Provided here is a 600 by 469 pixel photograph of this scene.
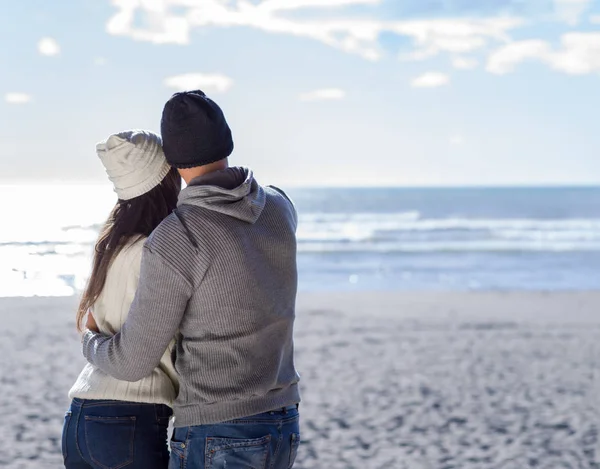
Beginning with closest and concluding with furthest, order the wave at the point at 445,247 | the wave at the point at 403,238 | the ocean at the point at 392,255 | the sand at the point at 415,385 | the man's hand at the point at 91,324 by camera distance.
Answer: the man's hand at the point at 91,324
the sand at the point at 415,385
the ocean at the point at 392,255
the wave at the point at 445,247
the wave at the point at 403,238

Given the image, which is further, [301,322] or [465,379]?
[301,322]

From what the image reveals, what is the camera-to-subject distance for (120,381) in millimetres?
1972

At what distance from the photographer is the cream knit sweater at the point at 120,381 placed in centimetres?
197

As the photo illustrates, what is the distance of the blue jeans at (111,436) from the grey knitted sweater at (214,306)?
0.43ft

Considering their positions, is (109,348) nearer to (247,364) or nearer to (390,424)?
(247,364)

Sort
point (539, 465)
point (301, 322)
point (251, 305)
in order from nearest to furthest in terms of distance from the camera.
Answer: point (251, 305)
point (539, 465)
point (301, 322)

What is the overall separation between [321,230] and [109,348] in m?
26.6

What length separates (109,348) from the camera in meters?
1.89

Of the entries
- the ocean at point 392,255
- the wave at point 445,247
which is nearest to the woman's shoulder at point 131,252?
the ocean at point 392,255

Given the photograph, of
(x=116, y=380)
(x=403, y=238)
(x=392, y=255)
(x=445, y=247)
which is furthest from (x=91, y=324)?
(x=403, y=238)

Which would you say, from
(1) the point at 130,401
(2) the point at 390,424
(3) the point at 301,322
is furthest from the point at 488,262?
(1) the point at 130,401

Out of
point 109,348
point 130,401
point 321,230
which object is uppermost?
point 109,348

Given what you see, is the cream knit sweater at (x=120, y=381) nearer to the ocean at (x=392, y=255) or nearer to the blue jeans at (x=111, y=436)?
the blue jeans at (x=111, y=436)

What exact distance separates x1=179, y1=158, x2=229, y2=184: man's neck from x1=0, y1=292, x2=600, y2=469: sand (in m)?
3.02
